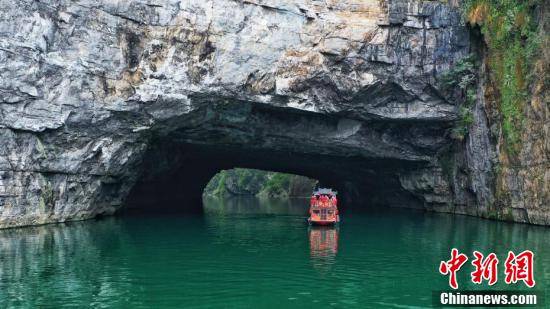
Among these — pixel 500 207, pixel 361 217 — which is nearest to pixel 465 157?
pixel 500 207

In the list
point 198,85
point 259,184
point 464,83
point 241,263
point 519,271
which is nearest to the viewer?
point 519,271

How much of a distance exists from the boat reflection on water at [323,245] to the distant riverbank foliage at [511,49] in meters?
12.1

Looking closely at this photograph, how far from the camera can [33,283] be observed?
54.9ft

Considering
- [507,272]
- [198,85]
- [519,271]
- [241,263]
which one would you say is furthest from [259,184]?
[519,271]

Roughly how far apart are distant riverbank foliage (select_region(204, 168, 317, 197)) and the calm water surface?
5914 centimetres

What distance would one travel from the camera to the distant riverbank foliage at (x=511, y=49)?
30969 millimetres

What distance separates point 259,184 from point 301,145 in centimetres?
6360

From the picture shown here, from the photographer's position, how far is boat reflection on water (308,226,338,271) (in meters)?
20.2

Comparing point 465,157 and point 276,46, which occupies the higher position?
point 276,46

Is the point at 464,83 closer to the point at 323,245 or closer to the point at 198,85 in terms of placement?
the point at 323,245

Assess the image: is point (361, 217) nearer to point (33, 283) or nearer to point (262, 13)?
point (262, 13)

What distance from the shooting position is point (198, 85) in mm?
32281

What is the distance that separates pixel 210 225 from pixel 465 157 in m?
18.2

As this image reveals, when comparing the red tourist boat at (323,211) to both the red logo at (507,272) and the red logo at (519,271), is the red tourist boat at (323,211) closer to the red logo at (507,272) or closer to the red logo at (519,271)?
the red logo at (507,272)
